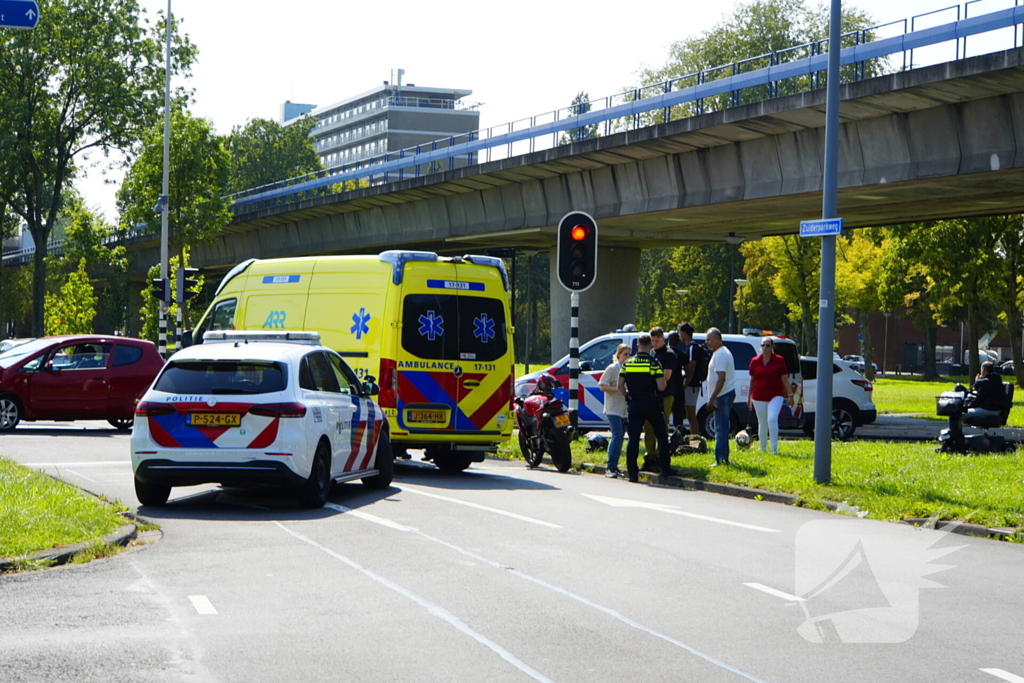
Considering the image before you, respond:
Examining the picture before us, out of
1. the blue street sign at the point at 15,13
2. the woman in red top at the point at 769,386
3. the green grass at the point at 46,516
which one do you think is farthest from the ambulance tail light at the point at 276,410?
the woman in red top at the point at 769,386

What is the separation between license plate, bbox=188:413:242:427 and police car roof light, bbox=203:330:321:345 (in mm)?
1853

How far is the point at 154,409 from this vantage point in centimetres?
1207

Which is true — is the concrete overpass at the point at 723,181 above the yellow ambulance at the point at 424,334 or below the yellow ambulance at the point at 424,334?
above

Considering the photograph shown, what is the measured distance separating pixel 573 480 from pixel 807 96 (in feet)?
36.6

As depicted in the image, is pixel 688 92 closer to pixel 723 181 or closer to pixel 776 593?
pixel 723 181

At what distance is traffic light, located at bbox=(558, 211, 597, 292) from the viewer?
20.0m

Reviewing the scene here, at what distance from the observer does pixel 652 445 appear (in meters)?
17.1

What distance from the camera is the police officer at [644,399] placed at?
16328mm

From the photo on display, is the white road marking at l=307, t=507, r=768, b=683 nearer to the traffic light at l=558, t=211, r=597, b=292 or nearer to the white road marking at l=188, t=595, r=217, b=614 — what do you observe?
the white road marking at l=188, t=595, r=217, b=614

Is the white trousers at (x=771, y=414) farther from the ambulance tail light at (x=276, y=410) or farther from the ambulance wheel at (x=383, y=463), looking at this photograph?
the ambulance tail light at (x=276, y=410)

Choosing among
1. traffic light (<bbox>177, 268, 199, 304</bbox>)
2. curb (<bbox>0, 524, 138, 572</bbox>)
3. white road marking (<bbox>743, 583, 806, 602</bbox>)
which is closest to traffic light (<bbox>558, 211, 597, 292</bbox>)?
curb (<bbox>0, 524, 138, 572</bbox>)

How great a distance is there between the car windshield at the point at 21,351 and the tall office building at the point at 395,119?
123769 millimetres

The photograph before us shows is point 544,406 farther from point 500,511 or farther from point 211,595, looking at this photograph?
point 211,595

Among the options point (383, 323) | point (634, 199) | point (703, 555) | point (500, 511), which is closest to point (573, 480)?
point (383, 323)
